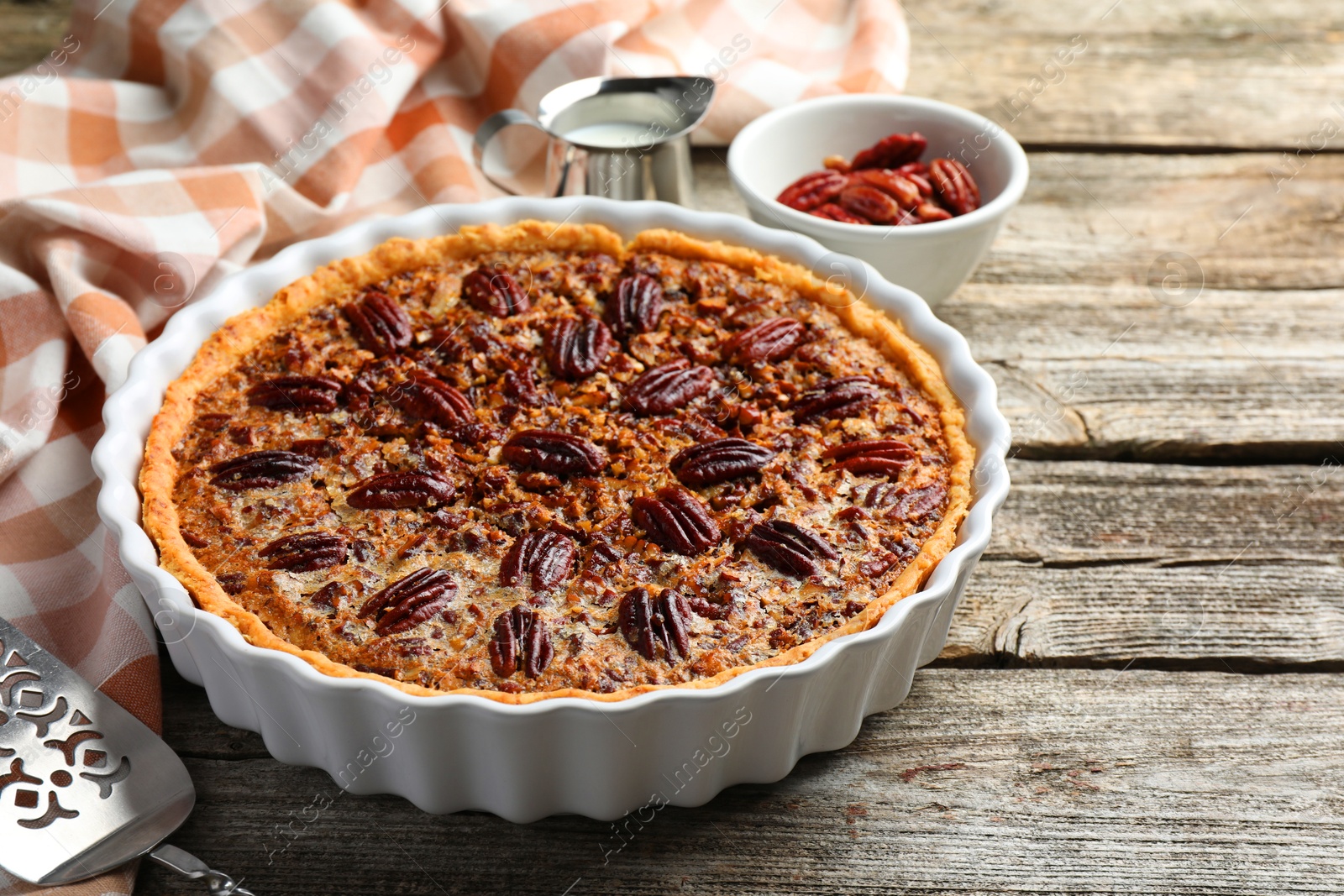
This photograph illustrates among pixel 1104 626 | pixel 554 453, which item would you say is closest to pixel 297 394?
pixel 554 453

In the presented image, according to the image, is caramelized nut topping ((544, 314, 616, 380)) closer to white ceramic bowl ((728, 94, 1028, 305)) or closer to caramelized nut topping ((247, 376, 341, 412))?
caramelized nut topping ((247, 376, 341, 412))

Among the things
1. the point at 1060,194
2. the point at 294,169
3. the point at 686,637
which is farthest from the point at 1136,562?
the point at 294,169

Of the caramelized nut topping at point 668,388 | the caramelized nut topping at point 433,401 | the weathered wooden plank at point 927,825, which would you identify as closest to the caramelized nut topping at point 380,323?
the caramelized nut topping at point 433,401

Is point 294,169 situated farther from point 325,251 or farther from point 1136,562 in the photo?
point 1136,562

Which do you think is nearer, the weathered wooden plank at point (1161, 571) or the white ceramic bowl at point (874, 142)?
the weathered wooden plank at point (1161, 571)

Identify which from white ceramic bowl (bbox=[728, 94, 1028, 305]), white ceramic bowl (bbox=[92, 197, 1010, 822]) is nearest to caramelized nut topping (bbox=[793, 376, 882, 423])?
white ceramic bowl (bbox=[92, 197, 1010, 822])

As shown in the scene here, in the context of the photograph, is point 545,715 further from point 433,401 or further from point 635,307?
point 635,307

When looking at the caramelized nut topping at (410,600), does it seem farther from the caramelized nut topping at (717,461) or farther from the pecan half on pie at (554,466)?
the caramelized nut topping at (717,461)
